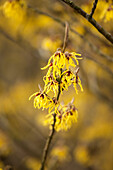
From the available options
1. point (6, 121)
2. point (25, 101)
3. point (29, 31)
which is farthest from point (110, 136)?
point (25, 101)

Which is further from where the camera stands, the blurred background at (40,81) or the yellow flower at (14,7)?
the blurred background at (40,81)

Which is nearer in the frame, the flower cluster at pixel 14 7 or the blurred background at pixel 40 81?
the flower cluster at pixel 14 7

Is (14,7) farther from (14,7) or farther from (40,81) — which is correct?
(40,81)

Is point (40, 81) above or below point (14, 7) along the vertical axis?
above

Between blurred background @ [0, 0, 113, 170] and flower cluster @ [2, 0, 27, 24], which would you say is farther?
blurred background @ [0, 0, 113, 170]

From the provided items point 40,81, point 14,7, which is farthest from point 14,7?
point 40,81

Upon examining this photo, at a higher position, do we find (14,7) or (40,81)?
(40,81)

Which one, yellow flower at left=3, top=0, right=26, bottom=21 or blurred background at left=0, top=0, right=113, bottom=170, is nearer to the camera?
yellow flower at left=3, top=0, right=26, bottom=21

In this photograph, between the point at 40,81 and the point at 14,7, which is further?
the point at 40,81
